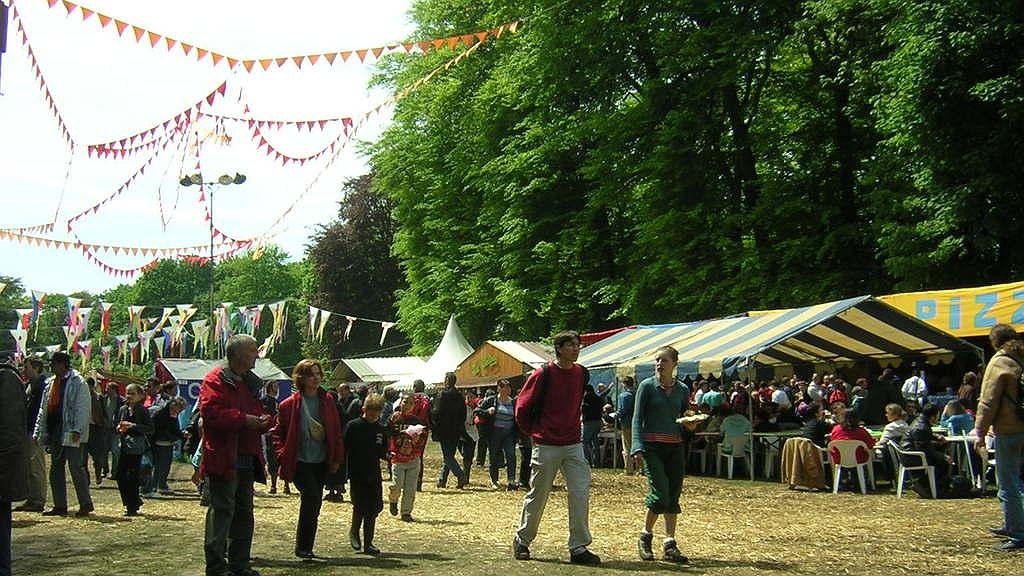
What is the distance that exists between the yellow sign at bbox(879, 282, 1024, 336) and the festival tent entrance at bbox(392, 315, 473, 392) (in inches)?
706

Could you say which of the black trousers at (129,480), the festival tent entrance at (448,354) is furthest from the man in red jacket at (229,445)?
the festival tent entrance at (448,354)

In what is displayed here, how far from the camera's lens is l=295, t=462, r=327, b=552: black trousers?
834 cm

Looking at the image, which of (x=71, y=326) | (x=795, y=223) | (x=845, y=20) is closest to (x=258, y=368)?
(x=71, y=326)

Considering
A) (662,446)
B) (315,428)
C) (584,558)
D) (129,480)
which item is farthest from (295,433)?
(129,480)

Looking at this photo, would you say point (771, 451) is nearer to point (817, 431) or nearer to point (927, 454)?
point (817, 431)

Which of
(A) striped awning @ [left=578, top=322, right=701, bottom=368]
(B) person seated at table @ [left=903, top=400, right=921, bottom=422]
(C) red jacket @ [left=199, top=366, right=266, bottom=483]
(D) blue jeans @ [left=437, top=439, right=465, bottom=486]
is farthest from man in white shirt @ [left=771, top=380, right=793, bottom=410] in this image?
(C) red jacket @ [left=199, top=366, right=266, bottom=483]

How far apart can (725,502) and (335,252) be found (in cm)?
4351

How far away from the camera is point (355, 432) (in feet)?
31.0

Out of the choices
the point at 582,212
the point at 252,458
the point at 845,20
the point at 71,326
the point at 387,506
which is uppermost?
the point at 845,20

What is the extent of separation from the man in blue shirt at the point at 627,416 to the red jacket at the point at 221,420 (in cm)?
1092

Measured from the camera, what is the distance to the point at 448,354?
3616cm

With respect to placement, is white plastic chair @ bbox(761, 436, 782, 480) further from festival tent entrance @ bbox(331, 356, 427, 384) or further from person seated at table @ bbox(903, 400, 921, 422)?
festival tent entrance @ bbox(331, 356, 427, 384)

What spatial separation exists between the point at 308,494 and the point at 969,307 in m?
15.0

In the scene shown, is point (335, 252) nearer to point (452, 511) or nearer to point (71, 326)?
point (71, 326)
